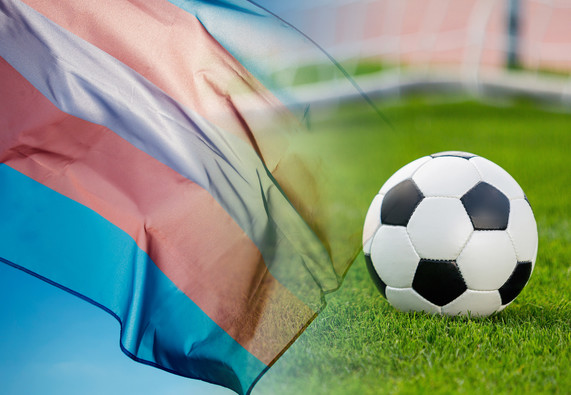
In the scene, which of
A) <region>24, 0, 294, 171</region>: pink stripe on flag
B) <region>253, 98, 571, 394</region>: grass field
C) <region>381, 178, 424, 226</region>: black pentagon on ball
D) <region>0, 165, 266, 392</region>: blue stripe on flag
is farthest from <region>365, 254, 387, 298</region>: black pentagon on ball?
<region>0, 165, 266, 392</region>: blue stripe on flag

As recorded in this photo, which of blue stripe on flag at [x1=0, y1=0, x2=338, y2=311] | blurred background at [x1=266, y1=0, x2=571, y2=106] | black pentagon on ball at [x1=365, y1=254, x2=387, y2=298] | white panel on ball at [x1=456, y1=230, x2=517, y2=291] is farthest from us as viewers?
blurred background at [x1=266, y1=0, x2=571, y2=106]

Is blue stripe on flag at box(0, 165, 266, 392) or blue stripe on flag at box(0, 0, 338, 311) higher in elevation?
blue stripe on flag at box(0, 0, 338, 311)

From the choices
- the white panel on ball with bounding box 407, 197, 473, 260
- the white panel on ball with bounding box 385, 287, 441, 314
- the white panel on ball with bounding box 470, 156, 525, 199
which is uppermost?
the white panel on ball with bounding box 470, 156, 525, 199

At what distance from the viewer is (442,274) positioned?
318 centimetres

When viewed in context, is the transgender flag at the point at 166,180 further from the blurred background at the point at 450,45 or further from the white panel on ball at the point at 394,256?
the blurred background at the point at 450,45

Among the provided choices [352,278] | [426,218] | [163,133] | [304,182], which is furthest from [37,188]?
[352,278]

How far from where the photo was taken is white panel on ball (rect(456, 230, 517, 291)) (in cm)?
315

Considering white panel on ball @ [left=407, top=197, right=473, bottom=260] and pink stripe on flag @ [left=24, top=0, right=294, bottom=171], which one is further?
white panel on ball @ [left=407, top=197, right=473, bottom=260]

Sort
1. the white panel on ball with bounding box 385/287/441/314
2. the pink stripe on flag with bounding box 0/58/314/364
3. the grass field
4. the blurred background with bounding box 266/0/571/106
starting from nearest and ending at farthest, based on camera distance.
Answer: the grass field → the pink stripe on flag with bounding box 0/58/314/364 → the white panel on ball with bounding box 385/287/441/314 → the blurred background with bounding box 266/0/571/106

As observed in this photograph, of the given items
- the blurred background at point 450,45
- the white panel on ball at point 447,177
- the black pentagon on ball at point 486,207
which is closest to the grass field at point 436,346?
the black pentagon on ball at point 486,207

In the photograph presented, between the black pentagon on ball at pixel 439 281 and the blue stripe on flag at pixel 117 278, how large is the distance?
953mm

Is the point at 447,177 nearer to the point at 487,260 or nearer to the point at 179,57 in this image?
the point at 487,260

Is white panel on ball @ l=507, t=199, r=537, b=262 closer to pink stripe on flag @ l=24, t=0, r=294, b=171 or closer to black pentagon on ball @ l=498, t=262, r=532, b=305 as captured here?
black pentagon on ball @ l=498, t=262, r=532, b=305

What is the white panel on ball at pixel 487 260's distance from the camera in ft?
10.3
